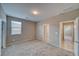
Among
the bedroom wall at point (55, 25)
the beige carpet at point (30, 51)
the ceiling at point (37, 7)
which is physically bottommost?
the beige carpet at point (30, 51)

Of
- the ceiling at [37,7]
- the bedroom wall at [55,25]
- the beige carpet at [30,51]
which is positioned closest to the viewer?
the ceiling at [37,7]

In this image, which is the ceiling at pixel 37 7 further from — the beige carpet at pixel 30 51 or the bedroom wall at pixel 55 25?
the beige carpet at pixel 30 51

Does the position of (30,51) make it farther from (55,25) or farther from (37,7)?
(55,25)

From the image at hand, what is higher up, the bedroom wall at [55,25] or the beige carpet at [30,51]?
the bedroom wall at [55,25]

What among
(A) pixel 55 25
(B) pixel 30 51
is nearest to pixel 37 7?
(B) pixel 30 51

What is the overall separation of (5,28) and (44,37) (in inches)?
106

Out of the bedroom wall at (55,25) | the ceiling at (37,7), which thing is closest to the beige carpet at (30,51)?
the bedroom wall at (55,25)

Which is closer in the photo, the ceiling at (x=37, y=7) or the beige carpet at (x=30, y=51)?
the ceiling at (x=37, y=7)

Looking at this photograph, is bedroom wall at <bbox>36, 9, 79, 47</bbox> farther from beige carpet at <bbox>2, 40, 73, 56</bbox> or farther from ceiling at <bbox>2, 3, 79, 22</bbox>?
beige carpet at <bbox>2, 40, 73, 56</bbox>

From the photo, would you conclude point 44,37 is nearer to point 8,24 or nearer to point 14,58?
point 8,24

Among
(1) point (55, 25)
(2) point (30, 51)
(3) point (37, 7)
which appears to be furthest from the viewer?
(1) point (55, 25)

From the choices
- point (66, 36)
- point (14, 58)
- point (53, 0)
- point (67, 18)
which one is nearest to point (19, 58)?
point (14, 58)

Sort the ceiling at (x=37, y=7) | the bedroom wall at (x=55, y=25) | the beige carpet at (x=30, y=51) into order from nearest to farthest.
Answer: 1. the ceiling at (x=37, y=7)
2. the beige carpet at (x=30, y=51)
3. the bedroom wall at (x=55, y=25)

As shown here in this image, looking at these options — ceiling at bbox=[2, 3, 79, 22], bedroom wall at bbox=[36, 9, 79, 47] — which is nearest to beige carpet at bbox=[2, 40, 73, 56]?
bedroom wall at bbox=[36, 9, 79, 47]
